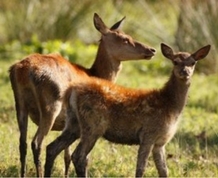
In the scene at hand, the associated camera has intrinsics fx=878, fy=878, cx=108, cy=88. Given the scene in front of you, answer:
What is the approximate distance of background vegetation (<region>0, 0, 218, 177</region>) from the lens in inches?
519

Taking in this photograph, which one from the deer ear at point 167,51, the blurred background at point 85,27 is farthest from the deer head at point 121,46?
the blurred background at point 85,27

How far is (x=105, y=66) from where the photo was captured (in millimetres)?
11367

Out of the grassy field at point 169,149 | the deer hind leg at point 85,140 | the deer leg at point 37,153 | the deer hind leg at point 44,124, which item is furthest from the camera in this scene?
the grassy field at point 169,149

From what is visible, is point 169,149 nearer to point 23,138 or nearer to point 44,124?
point 44,124

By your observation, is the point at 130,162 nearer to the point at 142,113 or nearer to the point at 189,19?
the point at 142,113

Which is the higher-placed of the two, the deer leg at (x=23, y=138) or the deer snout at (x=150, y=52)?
the deer snout at (x=150, y=52)

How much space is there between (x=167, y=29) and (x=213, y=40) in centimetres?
248

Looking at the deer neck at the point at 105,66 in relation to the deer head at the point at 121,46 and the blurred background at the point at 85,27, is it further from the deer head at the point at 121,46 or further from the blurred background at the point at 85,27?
the blurred background at the point at 85,27

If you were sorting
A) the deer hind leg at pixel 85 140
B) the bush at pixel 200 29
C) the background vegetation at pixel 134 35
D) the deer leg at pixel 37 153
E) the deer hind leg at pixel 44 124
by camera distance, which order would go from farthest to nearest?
the bush at pixel 200 29, the background vegetation at pixel 134 35, the deer hind leg at pixel 44 124, the deer leg at pixel 37 153, the deer hind leg at pixel 85 140

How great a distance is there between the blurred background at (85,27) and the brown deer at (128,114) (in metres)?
8.51

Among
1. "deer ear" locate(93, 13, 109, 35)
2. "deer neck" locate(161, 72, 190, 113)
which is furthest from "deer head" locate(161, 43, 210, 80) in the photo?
"deer ear" locate(93, 13, 109, 35)

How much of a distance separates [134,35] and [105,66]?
871 cm

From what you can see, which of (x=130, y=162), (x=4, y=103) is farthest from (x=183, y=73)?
(x=4, y=103)

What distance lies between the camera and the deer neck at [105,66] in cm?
1134
